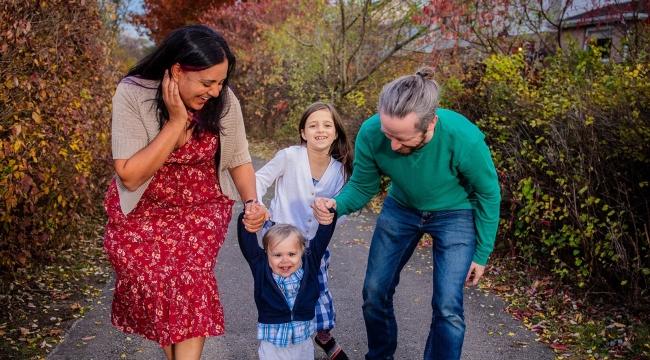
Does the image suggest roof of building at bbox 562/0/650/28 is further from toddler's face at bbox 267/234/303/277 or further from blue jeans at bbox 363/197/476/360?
toddler's face at bbox 267/234/303/277

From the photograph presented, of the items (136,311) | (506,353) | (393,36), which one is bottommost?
(506,353)

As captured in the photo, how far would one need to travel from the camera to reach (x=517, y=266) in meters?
5.93

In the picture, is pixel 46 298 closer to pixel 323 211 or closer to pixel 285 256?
pixel 285 256

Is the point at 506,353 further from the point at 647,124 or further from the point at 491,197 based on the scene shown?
the point at 647,124

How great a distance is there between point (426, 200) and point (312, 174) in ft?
3.46

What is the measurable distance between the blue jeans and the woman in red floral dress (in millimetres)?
807

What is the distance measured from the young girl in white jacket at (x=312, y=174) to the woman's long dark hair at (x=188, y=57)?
1285 millimetres

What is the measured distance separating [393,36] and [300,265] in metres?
9.58

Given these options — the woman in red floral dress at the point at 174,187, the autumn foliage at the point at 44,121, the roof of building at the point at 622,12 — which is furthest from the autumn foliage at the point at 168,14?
the woman in red floral dress at the point at 174,187

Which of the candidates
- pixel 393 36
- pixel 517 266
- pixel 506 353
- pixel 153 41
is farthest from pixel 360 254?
pixel 153 41

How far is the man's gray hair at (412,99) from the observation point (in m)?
2.93

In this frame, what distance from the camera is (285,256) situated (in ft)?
11.2

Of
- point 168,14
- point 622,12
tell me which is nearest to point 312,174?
point 622,12

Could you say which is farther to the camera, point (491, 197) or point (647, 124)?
point (647, 124)
